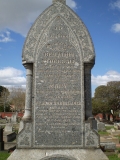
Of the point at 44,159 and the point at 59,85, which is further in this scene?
the point at 59,85

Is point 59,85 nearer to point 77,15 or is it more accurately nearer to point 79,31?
point 79,31

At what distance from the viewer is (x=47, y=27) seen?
6855 mm

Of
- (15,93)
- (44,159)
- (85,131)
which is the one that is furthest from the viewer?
(15,93)

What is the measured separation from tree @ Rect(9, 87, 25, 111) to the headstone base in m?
60.7

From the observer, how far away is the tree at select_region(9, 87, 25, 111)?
66.2 m

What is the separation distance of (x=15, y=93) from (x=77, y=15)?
67.3 meters

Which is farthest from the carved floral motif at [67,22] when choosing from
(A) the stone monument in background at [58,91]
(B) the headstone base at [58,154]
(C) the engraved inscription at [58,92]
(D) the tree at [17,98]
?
(D) the tree at [17,98]

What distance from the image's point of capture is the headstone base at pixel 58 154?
604 centimetres

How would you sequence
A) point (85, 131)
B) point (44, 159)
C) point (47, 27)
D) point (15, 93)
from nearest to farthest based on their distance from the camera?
1. point (44, 159)
2. point (85, 131)
3. point (47, 27)
4. point (15, 93)

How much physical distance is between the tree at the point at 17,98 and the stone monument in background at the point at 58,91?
198ft

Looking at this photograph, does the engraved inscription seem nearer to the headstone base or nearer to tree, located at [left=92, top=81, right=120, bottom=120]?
the headstone base

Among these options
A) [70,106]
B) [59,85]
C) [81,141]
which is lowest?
[81,141]

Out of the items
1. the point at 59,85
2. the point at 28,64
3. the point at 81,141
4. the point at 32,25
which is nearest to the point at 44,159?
the point at 81,141

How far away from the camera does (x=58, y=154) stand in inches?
241
